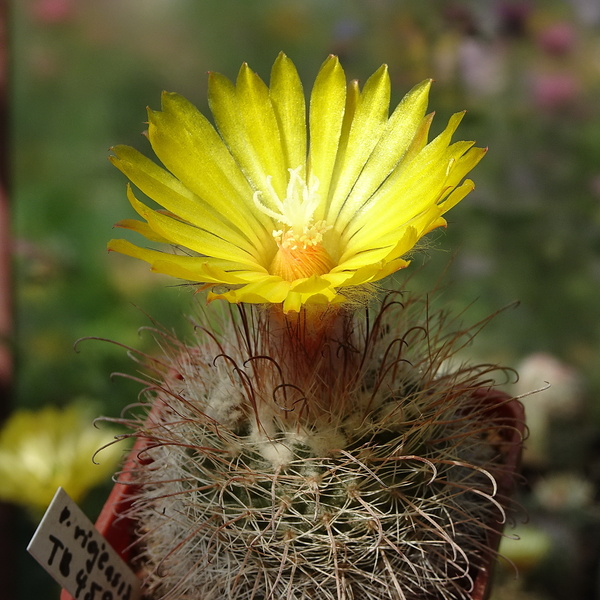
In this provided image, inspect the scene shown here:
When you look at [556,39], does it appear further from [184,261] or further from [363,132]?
[184,261]

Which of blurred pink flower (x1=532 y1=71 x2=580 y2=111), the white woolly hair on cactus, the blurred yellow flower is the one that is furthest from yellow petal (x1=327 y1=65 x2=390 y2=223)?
blurred pink flower (x1=532 y1=71 x2=580 y2=111)

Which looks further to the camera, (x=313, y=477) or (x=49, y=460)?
(x=49, y=460)

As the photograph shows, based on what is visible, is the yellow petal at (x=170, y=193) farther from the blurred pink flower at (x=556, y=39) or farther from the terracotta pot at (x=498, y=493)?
the blurred pink flower at (x=556, y=39)

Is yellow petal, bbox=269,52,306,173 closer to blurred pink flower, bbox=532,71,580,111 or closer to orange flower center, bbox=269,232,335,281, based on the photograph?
orange flower center, bbox=269,232,335,281

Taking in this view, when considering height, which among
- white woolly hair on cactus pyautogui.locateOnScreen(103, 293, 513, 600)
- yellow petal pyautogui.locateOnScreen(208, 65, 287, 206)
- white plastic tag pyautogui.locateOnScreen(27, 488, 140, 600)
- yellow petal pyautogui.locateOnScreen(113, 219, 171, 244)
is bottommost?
white plastic tag pyautogui.locateOnScreen(27, 488, 140, 600)

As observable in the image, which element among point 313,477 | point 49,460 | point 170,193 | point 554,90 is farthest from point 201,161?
point 554,90

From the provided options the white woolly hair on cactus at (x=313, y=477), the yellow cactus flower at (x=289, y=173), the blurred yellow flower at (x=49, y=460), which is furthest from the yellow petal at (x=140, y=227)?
the blurred yellow flower at (x=49, y=460)

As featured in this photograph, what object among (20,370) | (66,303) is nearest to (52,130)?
(66,303)
